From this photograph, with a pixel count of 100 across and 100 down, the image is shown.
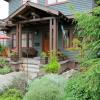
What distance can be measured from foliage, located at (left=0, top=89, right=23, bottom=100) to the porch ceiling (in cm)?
694

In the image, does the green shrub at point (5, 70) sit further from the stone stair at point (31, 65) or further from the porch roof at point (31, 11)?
the porch roof at point (31, 11)

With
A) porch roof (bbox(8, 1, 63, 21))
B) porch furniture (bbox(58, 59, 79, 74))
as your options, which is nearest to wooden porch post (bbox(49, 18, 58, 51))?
porch roof (bbox(8, 1, 63, 21))

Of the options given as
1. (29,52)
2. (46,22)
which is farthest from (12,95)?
(29,52)

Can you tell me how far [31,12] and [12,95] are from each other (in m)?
8.81

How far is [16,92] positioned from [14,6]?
1351cm

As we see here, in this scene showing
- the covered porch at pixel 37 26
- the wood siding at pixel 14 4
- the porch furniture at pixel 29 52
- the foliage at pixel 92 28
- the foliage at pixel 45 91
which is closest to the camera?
the foliage at pixel 92 28

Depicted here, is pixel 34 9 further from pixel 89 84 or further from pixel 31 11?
pixel 89 84

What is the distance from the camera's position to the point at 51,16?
631 inches

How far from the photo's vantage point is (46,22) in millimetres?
18250

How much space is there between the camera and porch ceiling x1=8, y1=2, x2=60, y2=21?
15898 mm

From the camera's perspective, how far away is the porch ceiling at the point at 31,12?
1590 cm

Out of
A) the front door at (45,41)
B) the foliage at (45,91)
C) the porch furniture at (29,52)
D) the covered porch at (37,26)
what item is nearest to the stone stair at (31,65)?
the covered porch at (37,26)

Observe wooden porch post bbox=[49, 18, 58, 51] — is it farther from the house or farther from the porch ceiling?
the porch ceiling

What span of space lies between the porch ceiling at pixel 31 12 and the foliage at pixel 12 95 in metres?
6.94
